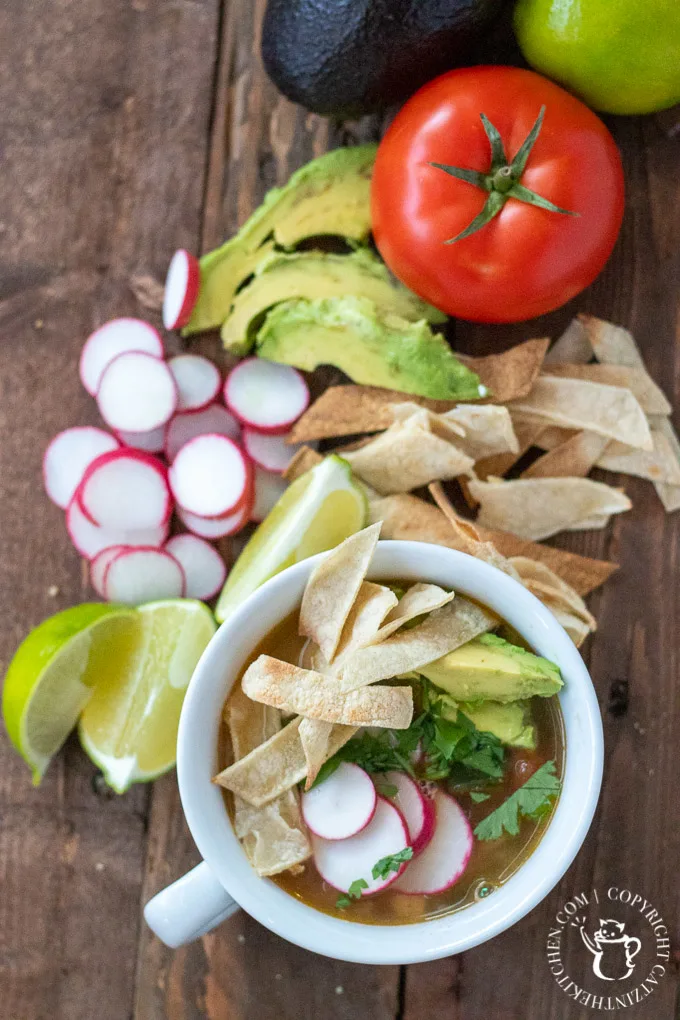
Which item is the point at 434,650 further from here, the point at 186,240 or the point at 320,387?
the point at 186,240

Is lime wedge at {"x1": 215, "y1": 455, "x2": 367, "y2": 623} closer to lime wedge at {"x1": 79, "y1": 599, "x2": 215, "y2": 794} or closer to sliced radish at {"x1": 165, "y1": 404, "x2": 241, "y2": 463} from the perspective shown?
lime wedge at {"x1": 79, "y1": 599, "x2": 215, "y2": 794}

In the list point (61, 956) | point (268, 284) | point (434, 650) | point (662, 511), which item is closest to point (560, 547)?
point (662, 511)

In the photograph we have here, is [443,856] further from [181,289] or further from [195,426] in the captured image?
[181,289]

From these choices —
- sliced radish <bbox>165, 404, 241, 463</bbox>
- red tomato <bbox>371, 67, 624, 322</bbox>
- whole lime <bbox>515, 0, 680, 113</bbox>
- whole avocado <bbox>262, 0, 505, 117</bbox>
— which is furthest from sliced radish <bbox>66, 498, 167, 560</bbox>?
whole lime <bbox>515, 0, 680, 113</bbox>

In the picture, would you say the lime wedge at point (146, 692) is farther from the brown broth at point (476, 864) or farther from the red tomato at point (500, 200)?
the red tomato at point (500, 200)

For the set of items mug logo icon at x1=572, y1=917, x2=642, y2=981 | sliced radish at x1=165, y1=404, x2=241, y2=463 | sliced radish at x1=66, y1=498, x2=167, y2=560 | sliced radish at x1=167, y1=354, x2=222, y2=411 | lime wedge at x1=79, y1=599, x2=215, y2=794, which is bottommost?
mug logo icon at x1=572, y1=917, x2=642, y2=981
